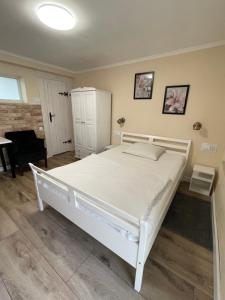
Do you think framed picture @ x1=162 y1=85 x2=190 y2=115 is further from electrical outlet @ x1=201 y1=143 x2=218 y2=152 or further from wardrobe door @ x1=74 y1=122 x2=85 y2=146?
wardrobe door @ x1=74 y1=122 x2=85 y2=146

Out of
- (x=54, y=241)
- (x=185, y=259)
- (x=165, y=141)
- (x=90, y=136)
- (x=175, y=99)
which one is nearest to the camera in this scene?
(x=185, y=259)

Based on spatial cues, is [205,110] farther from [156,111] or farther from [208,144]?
[156,111]

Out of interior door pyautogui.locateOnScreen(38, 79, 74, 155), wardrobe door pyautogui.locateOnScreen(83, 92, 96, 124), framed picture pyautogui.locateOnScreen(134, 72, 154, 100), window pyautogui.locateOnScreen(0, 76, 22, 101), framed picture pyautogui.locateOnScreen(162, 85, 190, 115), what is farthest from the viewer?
interior door pyautogui.locateOnScreen(38, 79, 74, 155)

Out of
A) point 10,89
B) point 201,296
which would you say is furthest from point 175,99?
point 10,89

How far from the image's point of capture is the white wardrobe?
328 cm

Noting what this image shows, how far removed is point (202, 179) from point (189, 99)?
1.46 meters

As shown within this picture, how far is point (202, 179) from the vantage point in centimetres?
242

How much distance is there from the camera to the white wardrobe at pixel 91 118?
3281 mm

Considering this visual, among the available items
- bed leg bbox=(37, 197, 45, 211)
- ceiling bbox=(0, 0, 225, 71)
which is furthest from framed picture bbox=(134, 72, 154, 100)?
bed leg bbox=(37, 197, 45, 211)

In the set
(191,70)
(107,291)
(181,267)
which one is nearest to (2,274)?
(107,291)

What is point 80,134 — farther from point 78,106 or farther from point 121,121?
point 121,121

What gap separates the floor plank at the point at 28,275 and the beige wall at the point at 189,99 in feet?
8.95

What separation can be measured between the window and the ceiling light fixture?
6.85 ft

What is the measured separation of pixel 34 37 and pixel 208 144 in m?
3.38
